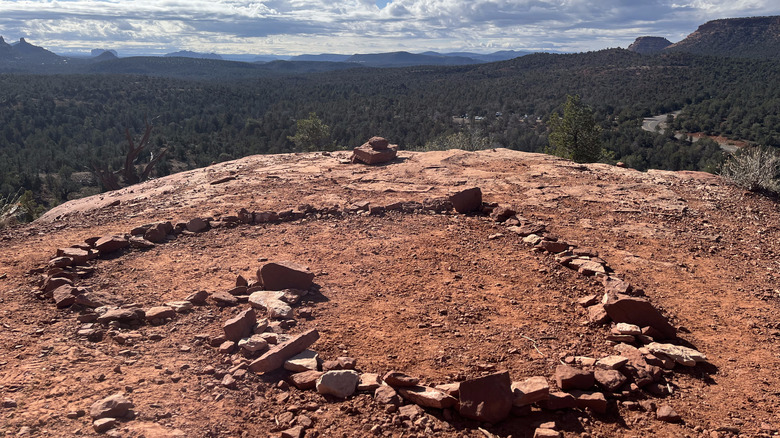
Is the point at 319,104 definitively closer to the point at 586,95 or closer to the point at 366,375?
the point at 586,95

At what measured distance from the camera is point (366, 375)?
4.11m

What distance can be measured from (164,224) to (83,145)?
205 ft

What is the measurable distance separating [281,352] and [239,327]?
64cm

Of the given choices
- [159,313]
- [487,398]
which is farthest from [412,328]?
[159,313]

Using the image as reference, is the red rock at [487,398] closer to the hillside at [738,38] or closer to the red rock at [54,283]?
the red rock at [54,283]

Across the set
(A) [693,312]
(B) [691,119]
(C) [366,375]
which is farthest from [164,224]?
(B) [691,119]

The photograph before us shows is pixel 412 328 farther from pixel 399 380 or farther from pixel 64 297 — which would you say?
pixel 64 297

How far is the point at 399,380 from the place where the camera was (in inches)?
154

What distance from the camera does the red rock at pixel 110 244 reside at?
715 cm

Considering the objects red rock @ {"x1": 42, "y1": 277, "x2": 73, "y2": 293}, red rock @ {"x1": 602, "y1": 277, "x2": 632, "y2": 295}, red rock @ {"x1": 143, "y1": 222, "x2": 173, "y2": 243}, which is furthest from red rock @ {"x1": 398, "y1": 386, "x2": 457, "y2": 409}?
red rock @ {"x1": 143, "y1": 222, "x2": 173, "y2": 243}

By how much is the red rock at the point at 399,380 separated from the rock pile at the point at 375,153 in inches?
382

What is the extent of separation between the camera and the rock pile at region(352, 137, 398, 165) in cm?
1331

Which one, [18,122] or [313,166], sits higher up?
[313,166]

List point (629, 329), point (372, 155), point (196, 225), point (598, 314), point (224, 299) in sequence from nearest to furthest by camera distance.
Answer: point (629, 329) → point (598, 314) → point (224, 299) → point (196, 225) → point (372, 155)
